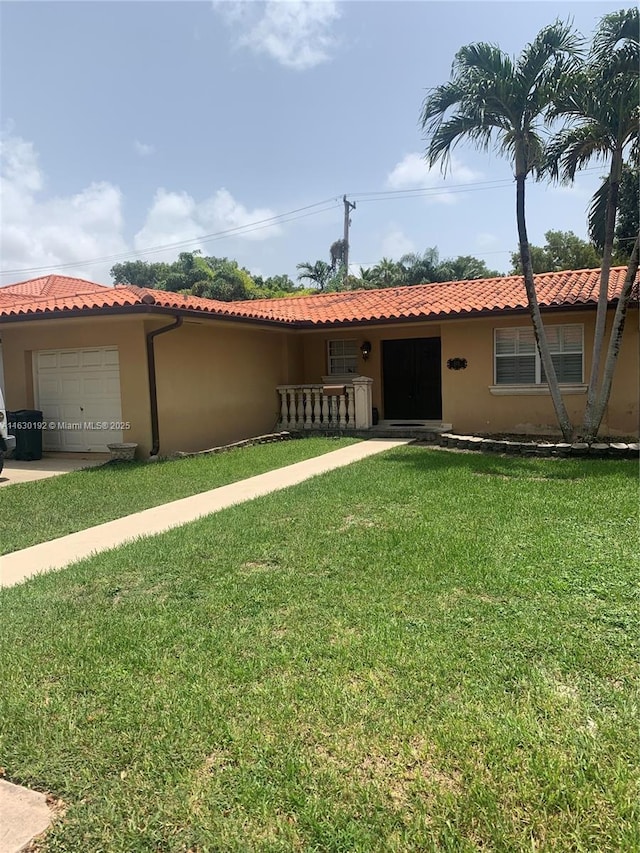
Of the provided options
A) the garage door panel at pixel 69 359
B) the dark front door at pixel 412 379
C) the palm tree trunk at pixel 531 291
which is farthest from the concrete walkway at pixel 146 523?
the garage door panel at pixel 69 359

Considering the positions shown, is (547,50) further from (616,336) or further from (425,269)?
(425,269)

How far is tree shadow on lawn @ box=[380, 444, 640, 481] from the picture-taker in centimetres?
849

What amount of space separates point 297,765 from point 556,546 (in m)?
3.37

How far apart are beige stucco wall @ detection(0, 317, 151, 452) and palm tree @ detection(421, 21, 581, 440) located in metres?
6.52

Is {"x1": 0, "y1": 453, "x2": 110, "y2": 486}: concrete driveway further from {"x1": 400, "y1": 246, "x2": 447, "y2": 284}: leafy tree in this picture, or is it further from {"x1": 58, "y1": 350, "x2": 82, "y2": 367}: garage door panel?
{"x1": 400, "y1": 246, "x2": 447, "y2": 284}: leafy tree

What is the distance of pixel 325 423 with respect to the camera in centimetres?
1449

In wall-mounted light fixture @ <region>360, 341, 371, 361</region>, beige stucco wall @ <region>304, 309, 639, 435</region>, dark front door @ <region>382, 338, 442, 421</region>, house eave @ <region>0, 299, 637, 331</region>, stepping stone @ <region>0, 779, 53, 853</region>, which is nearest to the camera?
stepping stone @ <region>0, 779, 53, 853</region>

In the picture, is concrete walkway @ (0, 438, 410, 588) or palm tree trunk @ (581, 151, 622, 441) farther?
palm tree trunk @ (581, 151, 622, 441)

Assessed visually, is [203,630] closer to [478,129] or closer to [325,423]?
[478,129]

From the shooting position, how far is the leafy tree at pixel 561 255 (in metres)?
34.5

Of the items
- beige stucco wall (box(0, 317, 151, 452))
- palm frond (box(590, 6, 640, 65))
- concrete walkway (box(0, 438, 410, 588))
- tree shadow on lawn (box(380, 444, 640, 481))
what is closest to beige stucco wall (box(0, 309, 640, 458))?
beige stucco wall (box(0, 317, 151, 452))

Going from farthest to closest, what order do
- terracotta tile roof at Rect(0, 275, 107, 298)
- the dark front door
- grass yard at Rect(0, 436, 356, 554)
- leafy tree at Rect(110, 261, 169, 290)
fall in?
leafy tree at Rect(110, 261, 169, 290)
terracotta tile roof at Rect(0, 275, 107, 298)
the dark front door
grass yard at Rect(0, 436, 356, 554)

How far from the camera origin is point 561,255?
118 feet

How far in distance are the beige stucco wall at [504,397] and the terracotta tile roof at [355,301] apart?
467 millimetres
